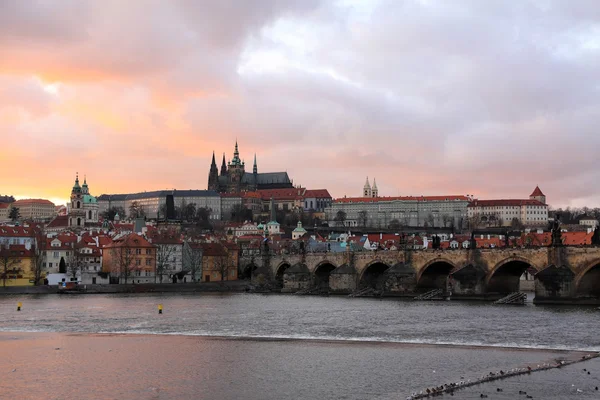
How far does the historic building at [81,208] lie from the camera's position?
6387 inches

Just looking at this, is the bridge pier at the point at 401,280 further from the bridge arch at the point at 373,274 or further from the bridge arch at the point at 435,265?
the bridge arch at the point at 373,274

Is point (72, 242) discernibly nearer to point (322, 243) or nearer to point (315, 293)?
point (315, 293)

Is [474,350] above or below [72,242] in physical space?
below

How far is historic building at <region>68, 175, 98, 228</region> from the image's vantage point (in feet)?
532

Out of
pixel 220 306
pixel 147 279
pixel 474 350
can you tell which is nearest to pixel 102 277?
pixel 147 279

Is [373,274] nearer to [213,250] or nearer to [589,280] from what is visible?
[213,250]

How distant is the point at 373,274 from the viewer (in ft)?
264

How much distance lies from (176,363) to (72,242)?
60755 mm

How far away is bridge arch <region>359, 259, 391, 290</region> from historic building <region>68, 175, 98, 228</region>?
90.6 metres

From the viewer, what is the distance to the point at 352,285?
78438 mm

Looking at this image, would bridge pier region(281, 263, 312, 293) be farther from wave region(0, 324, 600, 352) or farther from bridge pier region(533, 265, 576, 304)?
wave region(0, 324, 600, 352)

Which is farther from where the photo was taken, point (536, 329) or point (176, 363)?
point (536, 329)

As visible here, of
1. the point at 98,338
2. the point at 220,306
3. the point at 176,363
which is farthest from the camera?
the point at 220,306

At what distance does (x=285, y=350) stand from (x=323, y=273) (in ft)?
170
